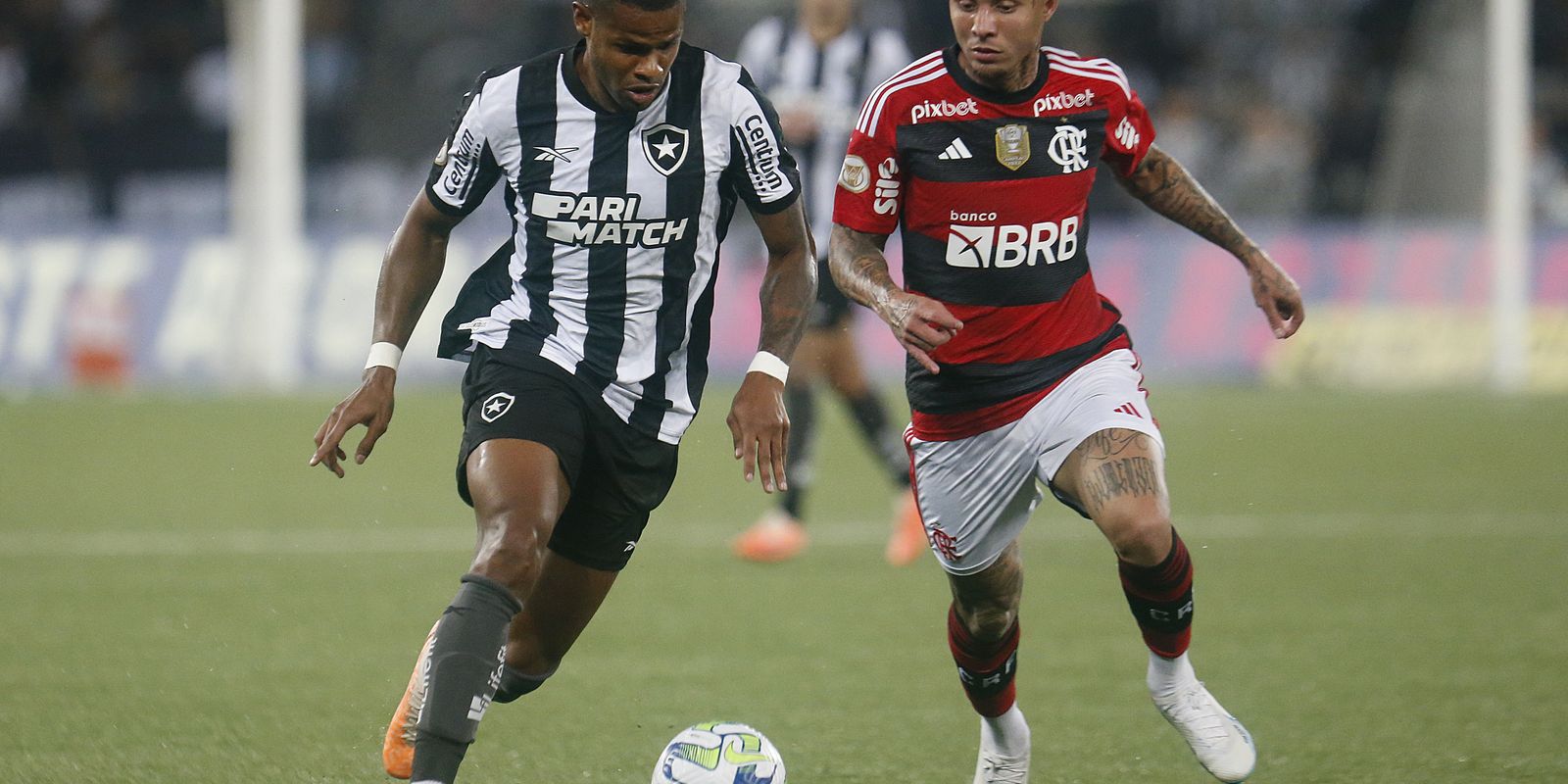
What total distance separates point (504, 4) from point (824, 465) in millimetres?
10351

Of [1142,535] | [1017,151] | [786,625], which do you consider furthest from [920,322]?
[786,625]

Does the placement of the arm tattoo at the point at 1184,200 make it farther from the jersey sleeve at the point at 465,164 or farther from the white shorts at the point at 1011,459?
the jersey sleeve at the point at 465,164

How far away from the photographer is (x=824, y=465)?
12367 mm

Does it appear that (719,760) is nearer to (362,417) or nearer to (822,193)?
(362,417)

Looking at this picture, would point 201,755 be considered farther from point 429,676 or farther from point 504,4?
point 504,4

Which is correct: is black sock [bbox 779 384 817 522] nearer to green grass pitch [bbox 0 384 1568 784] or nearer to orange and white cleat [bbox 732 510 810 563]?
orange and white cleat [bbox 732 510 810 563]

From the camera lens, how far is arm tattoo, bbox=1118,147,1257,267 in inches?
192

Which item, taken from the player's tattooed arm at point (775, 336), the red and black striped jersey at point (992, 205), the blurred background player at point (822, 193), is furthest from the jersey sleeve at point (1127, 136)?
the blurred background player at point (822, 193)

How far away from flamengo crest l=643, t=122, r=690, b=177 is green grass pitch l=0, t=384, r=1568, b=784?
1.26 m

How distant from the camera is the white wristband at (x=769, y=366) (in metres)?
4.39

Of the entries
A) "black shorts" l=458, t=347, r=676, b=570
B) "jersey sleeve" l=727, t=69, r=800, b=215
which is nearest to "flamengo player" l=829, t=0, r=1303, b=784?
"jersey sleeve" l=727, t=69, r=800, b=215

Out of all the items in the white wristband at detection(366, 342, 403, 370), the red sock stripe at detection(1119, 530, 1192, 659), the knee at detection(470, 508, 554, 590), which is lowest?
the red sock stripe at detection(1119, 530, 1192, 659)

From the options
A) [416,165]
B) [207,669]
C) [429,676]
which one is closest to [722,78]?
[429,676]

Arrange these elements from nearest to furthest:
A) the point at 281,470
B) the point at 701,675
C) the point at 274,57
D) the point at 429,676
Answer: the point at 429,676 < the point at 701,675 < the point at 281,470 < the point at 274,57
